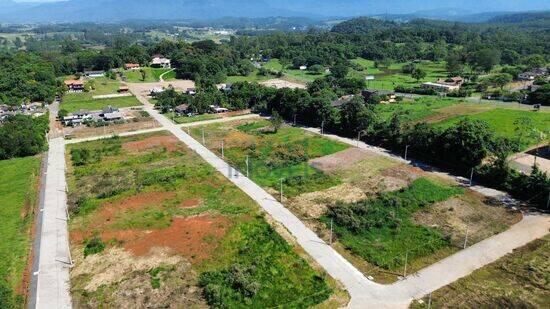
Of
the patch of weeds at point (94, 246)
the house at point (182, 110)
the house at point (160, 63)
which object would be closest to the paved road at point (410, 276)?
the patch of weeds at point (94, 246)

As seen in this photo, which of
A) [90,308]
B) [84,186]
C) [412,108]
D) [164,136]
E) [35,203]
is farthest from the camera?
[412,108]

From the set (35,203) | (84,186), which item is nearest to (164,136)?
(84,186)

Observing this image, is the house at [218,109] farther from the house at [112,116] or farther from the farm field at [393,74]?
the farm field at [393,74]

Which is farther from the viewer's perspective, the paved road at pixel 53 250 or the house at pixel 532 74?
the house at pixel 532 74

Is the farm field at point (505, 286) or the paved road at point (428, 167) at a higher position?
the paved road at point (428, 167)

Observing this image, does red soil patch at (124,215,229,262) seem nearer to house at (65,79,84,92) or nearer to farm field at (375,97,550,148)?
farm field at (375,97,550,148)

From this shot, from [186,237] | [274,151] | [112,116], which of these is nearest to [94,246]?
[186,237]

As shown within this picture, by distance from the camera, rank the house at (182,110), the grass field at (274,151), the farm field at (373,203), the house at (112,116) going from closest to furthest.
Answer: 1. the farm field at (373,203)
2. the grass field at (274,151)
3. the house at (112,116)
4. the house at (182,110)

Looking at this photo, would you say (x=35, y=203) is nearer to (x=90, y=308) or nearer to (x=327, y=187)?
(x=90, y=308)
